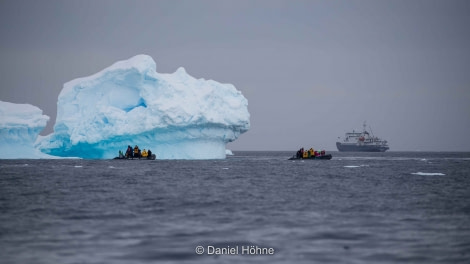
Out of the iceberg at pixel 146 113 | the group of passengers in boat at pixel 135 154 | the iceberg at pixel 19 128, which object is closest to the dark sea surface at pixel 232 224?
the iceberg at pixel 146 113

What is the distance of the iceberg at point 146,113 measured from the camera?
53906mm

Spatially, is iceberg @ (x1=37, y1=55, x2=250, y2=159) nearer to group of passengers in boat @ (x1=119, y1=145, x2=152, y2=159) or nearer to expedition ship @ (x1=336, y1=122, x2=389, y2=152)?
group of passengers in boat @ (x1=119, y1=145, x2=152, y2=159)

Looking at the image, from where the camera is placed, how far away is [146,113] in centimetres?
5344

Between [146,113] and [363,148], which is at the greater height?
[146,113]

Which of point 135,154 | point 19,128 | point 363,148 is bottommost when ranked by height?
point 135,154

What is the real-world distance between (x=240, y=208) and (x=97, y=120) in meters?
37.5

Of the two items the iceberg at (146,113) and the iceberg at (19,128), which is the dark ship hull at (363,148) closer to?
the iceberg at (146,113)

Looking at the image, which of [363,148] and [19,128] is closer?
[19,128]

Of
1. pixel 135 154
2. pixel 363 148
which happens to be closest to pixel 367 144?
pixel 363 148

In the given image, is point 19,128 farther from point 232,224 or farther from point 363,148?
point 363,148

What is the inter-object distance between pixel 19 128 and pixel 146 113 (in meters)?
12.6

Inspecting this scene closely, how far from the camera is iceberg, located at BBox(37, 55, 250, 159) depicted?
5391cm

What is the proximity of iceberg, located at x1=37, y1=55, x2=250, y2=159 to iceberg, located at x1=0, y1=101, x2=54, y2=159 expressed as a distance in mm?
1683

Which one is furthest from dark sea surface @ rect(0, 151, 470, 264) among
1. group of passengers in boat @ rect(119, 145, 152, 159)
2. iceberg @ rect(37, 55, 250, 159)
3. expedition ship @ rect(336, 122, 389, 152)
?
expedition ship @ rect(336, 122, 389, 152)
